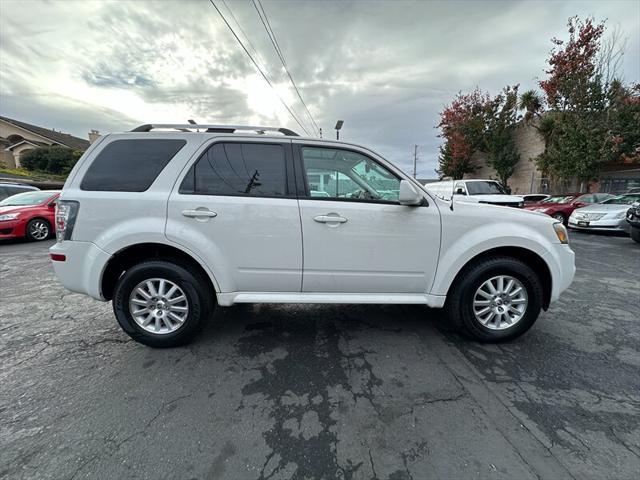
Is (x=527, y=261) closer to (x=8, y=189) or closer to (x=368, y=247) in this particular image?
(x=368, y=247)

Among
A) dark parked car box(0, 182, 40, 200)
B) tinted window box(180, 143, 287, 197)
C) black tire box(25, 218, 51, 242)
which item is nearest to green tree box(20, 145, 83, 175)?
dark parked car box(0, 182, 40, 200)

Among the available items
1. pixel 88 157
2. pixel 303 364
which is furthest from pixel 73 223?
pixel 303 364

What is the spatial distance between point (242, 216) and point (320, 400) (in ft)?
5.46

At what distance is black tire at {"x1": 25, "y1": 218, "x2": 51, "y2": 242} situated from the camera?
800 centimetres

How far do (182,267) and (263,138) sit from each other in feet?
4.85

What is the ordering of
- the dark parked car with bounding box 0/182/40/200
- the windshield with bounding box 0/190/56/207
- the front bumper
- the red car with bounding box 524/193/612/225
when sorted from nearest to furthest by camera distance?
the front bumper → the windshield with bounding box 0/190/56/207 → the dark parked car with bounding box 0/182/40/200 → the red car with bounding box 524/193/612/225

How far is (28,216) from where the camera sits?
25.9 ft

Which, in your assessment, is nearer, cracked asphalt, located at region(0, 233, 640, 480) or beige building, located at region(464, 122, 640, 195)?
cracked asphalt, located at region(0, 233, 640, 480)

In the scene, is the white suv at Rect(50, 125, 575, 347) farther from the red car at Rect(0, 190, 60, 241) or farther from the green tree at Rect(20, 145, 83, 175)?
the green tree at Rect(20, 145, 83, 175)

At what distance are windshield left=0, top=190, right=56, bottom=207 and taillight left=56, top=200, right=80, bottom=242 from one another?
803 cm

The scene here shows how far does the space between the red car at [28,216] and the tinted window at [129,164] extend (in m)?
7.71

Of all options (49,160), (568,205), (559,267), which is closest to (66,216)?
(559,267)

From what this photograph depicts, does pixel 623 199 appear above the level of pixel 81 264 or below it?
above

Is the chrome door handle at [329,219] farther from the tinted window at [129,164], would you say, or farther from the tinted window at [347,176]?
the tinted window at [129,164]
